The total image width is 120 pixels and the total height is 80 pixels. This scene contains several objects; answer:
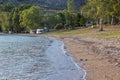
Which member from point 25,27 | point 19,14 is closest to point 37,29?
point 25,27

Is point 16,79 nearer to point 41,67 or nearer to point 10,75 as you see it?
point 10,75

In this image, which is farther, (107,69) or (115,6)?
(115,6)

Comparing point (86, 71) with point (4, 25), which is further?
point (4, 25)

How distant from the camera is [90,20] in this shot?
547ft

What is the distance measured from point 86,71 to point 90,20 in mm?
140928

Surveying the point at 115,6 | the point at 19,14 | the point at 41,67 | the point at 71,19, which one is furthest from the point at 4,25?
the point at 41,67

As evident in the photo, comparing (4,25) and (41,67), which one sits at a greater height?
(41,67)

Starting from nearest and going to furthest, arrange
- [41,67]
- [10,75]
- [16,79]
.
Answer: [16,79], [10,75], [41,67]

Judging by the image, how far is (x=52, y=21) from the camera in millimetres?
171875

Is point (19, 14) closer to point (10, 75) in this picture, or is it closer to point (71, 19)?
point (71, 19)

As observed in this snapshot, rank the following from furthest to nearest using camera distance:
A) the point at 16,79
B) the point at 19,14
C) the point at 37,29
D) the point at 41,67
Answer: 1. the point at 19,14
2. the point at 37,29
3. the point at 41,67
4. the point at 16,79

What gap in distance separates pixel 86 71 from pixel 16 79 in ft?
19.7

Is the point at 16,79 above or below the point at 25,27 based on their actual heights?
above

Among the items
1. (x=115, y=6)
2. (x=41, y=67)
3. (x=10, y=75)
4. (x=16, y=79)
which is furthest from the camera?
(x=115, y=6)
